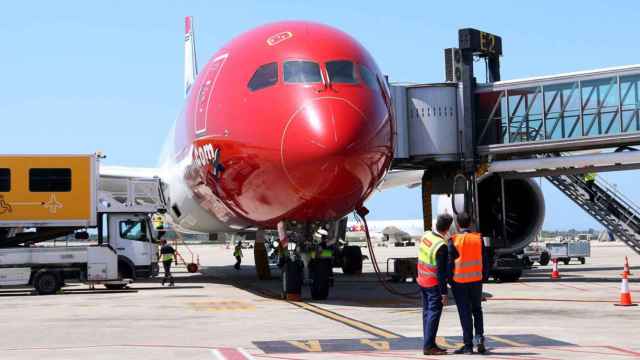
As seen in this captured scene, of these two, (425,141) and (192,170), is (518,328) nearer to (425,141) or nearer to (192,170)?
(192,170)

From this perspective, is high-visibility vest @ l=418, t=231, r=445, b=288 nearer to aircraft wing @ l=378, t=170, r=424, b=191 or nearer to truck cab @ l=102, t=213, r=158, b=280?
truck cab @ l=102, t=213, r=158, b=280

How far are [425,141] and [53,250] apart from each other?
9.42 meters

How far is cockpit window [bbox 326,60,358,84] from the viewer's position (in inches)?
632

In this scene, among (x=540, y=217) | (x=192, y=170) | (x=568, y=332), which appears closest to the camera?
(x=568, y=332)

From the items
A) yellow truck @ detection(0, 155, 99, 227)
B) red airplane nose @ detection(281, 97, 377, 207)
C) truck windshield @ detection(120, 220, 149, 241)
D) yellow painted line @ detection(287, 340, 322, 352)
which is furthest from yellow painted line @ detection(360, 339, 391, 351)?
truck windshield @ detection(120, 220, 149, 241)

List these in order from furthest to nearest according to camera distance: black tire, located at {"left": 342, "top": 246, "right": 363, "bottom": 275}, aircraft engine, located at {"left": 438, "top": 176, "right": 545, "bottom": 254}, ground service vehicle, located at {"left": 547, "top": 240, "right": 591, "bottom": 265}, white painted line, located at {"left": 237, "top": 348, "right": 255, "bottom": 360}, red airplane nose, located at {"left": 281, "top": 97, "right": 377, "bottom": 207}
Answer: ground service vehicle, located at {"left": 547, "top": 240, "right": 591, "bottom": 265}, black tire, located at {"left": 342, "top": 246, "right": 363, "bottom": 275}, aircraft engine, located at {"left": 438, "top": 176, "right": 545, "bottom": 254}, red airplane nose, located at {"left": 281, "top": 97, "right": 377, "bottom": 207}, white painted line, located at {"left": 237, "top": 348, "right": 255, "bottom": 360}

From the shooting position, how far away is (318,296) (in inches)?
713

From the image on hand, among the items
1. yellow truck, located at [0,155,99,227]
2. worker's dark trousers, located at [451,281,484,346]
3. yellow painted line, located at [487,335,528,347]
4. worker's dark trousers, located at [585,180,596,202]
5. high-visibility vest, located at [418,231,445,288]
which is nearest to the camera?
worker's dark trousers, located at [451,281,484,346]

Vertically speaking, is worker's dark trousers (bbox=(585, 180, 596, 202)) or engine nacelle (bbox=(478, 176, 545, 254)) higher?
worker's dark trousers (bbox=(585, 180, 596, 202))

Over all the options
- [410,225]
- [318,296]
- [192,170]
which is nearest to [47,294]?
[192,170]

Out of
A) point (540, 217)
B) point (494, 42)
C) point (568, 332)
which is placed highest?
point (494, 42)

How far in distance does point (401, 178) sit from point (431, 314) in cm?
2000

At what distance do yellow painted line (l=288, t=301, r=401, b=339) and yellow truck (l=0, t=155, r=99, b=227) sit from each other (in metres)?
8.07

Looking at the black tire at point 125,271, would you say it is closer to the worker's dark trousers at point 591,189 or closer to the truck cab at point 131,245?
the truck cab at point 131,245
